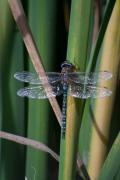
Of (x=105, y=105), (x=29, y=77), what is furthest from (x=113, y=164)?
(x=29, y=77)

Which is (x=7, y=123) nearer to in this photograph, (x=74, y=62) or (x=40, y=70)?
(x=40, y=70)

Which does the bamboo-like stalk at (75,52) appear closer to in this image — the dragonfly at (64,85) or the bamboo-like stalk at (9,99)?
the dragonfly at (64,85)

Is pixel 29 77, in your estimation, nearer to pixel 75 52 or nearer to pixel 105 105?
pixel 105 105

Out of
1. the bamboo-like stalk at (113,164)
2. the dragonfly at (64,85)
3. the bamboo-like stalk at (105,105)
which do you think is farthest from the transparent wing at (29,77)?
the bamboo-like stalk at (113,164)

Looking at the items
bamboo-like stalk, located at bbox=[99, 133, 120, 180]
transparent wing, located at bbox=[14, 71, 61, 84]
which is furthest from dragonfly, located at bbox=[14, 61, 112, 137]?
bamboo-like stalk, located at bbox=[99, 133, 120, 180]

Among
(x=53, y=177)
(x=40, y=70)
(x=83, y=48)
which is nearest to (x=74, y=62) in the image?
(x=83, y=48)

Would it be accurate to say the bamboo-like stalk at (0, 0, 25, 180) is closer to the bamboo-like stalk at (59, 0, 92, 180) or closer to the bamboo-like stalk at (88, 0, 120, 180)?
the bamboo-like stalk at (88, 0, 120, 180)
